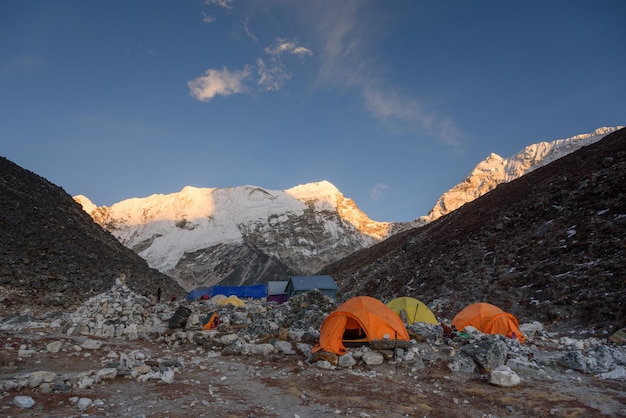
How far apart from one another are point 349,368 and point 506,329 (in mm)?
7587

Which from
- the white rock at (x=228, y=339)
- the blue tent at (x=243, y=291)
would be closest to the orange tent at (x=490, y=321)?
the white rock at (x=228, y=339)

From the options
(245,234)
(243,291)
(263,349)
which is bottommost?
(263,349)

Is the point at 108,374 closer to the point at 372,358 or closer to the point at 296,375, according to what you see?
the point at 296,375

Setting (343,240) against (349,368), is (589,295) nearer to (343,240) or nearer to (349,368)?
(349,368)

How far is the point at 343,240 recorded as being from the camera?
584 feet

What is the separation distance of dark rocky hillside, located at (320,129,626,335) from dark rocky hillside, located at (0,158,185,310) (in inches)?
881

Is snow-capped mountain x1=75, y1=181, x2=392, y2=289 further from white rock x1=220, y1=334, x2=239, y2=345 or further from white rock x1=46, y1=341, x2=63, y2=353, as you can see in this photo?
white rock x1=46, y1=341, x2=63, y2=353

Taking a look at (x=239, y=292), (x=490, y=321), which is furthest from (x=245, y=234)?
(x=490, y=321)

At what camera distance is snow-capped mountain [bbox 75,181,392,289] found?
139 m

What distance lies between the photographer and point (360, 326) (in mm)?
12758

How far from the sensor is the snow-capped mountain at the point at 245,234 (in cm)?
13938

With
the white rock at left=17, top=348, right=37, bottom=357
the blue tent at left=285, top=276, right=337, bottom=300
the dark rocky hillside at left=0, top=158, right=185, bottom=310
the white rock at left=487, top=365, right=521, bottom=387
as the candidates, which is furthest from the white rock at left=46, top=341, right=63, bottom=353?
the blue tent at left=285, top=276, right=337, bottom=300

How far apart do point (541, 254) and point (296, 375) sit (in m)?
19.0

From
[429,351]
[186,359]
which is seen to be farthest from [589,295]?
[186,359]
